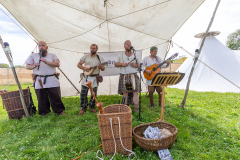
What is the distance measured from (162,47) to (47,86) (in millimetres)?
3954

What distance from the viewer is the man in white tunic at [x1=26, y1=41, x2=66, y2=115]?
3139mm

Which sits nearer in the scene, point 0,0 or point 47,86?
point 0,0

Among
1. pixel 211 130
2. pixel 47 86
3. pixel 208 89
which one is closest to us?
pixel 211 130

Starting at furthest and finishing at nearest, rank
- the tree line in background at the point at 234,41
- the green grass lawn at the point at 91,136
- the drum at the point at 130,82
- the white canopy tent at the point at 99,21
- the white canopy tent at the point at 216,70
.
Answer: the tree line in background at the point at 234,41 → the white canopy tent at the point at 216,70 → the drum at the point at 130,82 → the white canopy tent at the point at 99,21 → the green grass lawn at the point at 91,136

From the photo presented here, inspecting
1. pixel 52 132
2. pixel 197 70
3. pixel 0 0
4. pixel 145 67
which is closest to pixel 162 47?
pixel 145 67

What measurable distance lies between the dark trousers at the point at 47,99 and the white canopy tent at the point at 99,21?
1.66 m

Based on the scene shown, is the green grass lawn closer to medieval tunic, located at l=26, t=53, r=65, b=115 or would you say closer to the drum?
medieval tunic, located at l=26, t=53, r=65, b=115

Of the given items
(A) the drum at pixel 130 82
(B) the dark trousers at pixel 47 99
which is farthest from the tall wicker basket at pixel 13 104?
(A) the drum at pixel 130 82

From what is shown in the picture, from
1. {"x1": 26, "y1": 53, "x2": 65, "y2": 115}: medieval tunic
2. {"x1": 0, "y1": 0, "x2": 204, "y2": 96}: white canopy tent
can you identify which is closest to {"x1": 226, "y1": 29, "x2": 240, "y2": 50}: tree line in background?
{"x1": 0, "y1": 0, "x2": 204, "y2": 96}: white canopy tent

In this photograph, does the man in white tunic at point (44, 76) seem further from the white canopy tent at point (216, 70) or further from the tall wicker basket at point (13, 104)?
the white canopy tent at point (216, 70)

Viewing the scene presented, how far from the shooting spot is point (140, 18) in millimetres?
3443

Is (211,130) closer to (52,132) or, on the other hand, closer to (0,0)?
(52,132)

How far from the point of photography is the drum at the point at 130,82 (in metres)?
3.30

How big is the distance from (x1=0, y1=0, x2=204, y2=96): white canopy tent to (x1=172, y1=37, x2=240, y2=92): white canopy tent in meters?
2.94
